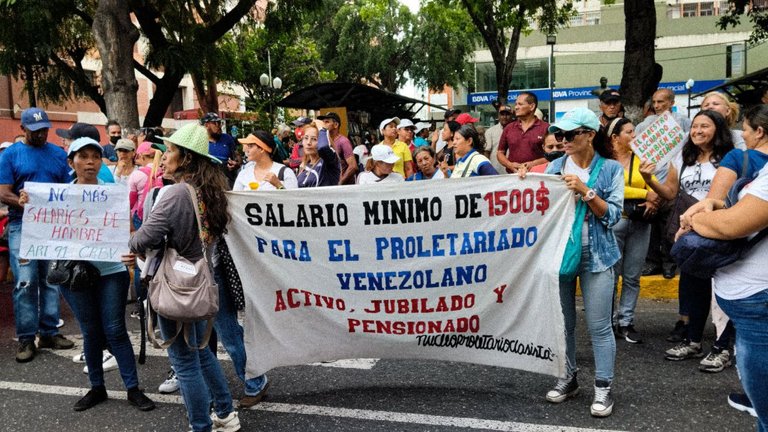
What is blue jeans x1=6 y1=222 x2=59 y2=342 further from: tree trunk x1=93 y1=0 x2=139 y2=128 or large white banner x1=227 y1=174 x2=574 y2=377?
tree trunk x1=93 y1=0 x2=139 y2=128

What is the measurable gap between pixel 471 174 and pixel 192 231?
227cm

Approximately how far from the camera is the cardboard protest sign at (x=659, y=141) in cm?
432

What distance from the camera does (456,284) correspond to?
418 centimetres

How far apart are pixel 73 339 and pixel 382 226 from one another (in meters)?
3.40

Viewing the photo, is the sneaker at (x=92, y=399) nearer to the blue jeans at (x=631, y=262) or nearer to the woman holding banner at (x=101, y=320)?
the woman holding banner at (x=101, y=320)

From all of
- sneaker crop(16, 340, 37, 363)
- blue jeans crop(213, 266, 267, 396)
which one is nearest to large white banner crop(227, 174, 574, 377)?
blue jeans crop(213, 266, 267, 396)

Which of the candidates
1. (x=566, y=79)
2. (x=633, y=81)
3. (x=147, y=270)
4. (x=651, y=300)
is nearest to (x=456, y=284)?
(x=147, y=270)

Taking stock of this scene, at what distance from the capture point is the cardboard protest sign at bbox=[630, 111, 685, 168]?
4.32 metres

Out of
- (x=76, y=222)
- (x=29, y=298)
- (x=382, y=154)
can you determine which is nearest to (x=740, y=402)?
(x=382, y=154)

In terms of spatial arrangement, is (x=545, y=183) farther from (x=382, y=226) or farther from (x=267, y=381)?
(x=267, y=381)

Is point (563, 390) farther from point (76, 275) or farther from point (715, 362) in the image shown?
point (76, 275)

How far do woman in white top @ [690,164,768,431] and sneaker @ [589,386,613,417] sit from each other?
3.76ft

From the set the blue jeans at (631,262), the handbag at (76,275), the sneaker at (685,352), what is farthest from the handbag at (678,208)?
the handbag at (76,275)

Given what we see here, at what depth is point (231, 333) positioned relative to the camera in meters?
4.11
